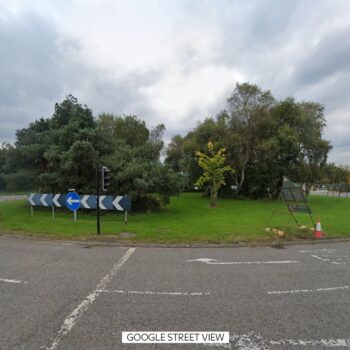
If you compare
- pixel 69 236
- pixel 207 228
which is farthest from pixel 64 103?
pixel 207 228

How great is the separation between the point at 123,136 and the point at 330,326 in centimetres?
4097

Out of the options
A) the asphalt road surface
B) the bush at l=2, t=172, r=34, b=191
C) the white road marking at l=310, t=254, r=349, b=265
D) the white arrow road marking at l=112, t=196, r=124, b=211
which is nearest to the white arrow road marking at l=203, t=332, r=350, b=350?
the asphalt road surface

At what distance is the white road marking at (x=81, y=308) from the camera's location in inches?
122

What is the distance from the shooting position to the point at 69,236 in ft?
30.3

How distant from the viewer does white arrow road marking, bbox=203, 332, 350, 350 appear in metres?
2.96

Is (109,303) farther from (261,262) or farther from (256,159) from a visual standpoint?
(256,159)

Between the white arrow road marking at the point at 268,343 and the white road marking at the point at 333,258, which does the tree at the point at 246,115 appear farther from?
the white arrow road marking at the point at 268,343

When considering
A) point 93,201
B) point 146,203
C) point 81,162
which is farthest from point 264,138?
point 93,201

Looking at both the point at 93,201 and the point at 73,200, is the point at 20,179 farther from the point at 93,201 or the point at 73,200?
the point at 73,200

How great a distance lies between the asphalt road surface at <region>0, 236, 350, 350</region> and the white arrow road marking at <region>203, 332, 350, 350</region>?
12mm

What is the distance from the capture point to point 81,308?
385cm
